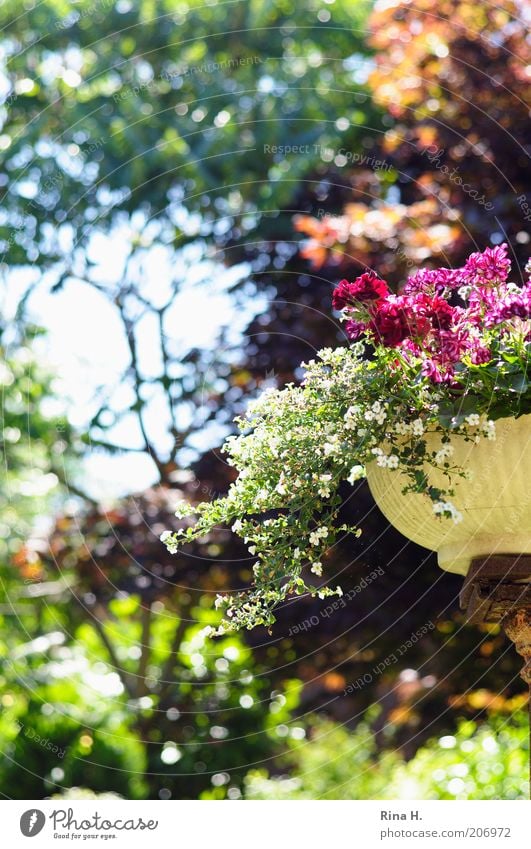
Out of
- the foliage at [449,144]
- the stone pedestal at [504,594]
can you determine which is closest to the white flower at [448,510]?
the stone pedestal at [504,594]

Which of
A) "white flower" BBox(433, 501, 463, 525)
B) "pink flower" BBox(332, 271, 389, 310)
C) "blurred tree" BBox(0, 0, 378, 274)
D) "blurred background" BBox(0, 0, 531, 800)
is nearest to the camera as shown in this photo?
"white flower" BBox(433, 501, 463, 525)

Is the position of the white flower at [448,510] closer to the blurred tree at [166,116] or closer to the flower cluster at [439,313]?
the flower cluster at [439,313]

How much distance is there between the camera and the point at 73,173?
5125 mm

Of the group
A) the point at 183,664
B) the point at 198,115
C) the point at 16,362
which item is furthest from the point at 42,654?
the point at 198,115

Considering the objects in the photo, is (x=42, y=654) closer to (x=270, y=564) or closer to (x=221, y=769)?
(x=221, y=769)

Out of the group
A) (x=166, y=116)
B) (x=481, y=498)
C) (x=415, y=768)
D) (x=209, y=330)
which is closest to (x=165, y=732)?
(x=209, y=330)

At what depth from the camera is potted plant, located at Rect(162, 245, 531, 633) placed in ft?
4.62

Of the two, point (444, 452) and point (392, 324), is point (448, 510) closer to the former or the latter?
point (444, 452)
